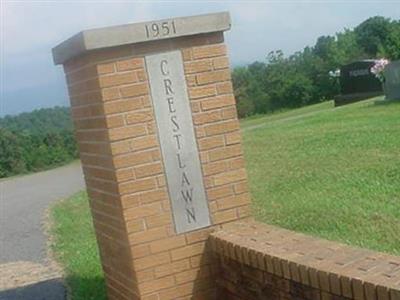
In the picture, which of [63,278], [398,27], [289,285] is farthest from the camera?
[398,27]

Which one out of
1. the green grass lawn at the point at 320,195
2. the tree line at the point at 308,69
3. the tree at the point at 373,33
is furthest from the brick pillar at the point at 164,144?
the tree at the point at 373,33

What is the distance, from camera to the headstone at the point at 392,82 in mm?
18812

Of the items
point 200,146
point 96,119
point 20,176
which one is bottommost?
point 20,176

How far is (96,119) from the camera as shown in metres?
4.22

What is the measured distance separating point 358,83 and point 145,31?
2658 cm

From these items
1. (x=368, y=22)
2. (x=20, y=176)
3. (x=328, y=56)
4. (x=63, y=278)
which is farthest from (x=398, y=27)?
(x=63, y=278)

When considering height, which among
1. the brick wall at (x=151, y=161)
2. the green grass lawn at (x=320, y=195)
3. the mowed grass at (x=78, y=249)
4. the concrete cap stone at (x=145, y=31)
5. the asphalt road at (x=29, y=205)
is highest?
the concrete cap stone at (x=145, y=31)

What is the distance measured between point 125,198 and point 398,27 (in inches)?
1585

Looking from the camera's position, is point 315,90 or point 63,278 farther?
point 315,90

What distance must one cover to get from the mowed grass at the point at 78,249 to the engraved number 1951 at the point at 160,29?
2.35 m

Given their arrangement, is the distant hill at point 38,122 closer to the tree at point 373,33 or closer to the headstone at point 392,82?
the headstone at point 392,82

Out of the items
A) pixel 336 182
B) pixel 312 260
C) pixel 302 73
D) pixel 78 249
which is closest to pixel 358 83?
pixel 302 73

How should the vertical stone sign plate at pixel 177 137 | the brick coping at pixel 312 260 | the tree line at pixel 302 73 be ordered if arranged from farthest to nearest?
1. the tree line at pixel 302 73
2. the vertical stone sign plate at pixel 177 137
3. the brick coping at pixel 312 260

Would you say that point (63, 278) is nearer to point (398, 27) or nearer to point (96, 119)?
point (96, 119)
